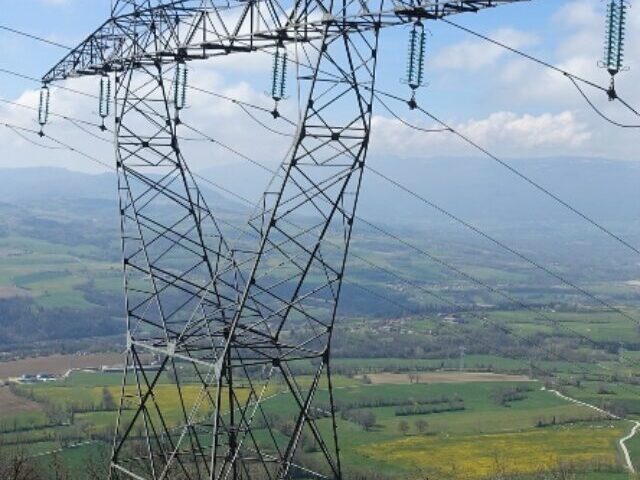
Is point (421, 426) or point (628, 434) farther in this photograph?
point (421, 426)

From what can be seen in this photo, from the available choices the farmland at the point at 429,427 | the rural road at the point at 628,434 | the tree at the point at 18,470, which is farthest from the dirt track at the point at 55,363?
the rural road at the point at 628,434

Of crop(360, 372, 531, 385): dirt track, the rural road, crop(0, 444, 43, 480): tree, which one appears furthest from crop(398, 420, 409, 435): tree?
crop(0, 444, 43, 480): tree

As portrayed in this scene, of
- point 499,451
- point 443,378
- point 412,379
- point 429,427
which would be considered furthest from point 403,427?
point 443,378

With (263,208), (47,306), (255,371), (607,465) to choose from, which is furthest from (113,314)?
(263,208)

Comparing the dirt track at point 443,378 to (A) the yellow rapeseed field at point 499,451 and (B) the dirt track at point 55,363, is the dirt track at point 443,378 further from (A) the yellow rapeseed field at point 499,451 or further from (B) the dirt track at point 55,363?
(B) the dirt track at point 55,363

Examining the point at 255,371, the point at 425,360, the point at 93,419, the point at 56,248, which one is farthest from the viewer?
the point at 56,248

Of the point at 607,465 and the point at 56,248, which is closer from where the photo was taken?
the point at 607,465

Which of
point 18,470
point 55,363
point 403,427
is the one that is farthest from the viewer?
point 55,363

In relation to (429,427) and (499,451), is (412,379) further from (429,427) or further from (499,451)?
(499,451)

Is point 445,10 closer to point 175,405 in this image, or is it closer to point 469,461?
point 469,461

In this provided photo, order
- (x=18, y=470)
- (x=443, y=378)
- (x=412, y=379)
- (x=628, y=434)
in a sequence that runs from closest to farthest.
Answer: (x=18, y=470)
(x=628, y=434)
(x=412, y=379)
(x=443, y=378)
